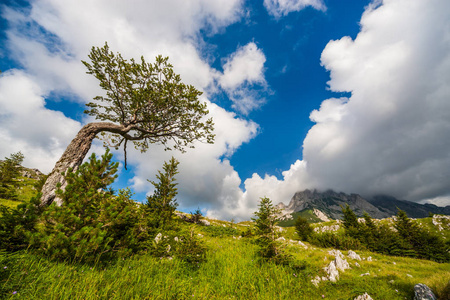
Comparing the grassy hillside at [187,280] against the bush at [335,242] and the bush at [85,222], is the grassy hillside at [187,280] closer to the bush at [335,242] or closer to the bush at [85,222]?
the bush at [85,222]

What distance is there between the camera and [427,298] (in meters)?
5.24

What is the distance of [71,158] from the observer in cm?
899

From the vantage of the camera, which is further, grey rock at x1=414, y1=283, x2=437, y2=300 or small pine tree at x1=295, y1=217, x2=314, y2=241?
small pine tree at x1=295, y1=217, x2=314, y2=241

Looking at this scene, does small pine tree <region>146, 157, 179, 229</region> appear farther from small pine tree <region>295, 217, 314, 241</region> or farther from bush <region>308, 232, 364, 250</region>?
small pine tree <region>295, 217, 314, 241</region>

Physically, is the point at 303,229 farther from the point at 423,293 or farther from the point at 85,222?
the point at 85,222

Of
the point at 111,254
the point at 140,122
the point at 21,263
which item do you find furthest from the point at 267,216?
the point at 140,122

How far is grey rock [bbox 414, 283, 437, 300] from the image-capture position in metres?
5.26

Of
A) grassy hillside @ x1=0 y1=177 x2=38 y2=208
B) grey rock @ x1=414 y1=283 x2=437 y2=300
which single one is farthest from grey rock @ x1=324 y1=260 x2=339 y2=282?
grassy hillside @ x1=0 y1=177 x2=38 y2=208

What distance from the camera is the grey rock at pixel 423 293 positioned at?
5.26 m

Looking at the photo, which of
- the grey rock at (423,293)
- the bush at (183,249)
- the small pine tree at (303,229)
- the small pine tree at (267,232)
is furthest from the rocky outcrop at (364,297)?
the small pine tree at (303,229)

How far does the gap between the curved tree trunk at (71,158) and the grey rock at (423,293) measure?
14.7 meters

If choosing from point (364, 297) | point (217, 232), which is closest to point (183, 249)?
point (364, 297)

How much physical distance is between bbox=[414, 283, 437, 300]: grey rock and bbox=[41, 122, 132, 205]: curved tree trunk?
14.7 m

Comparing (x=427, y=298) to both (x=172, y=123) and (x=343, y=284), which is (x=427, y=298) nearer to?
(x=343, y=284)
